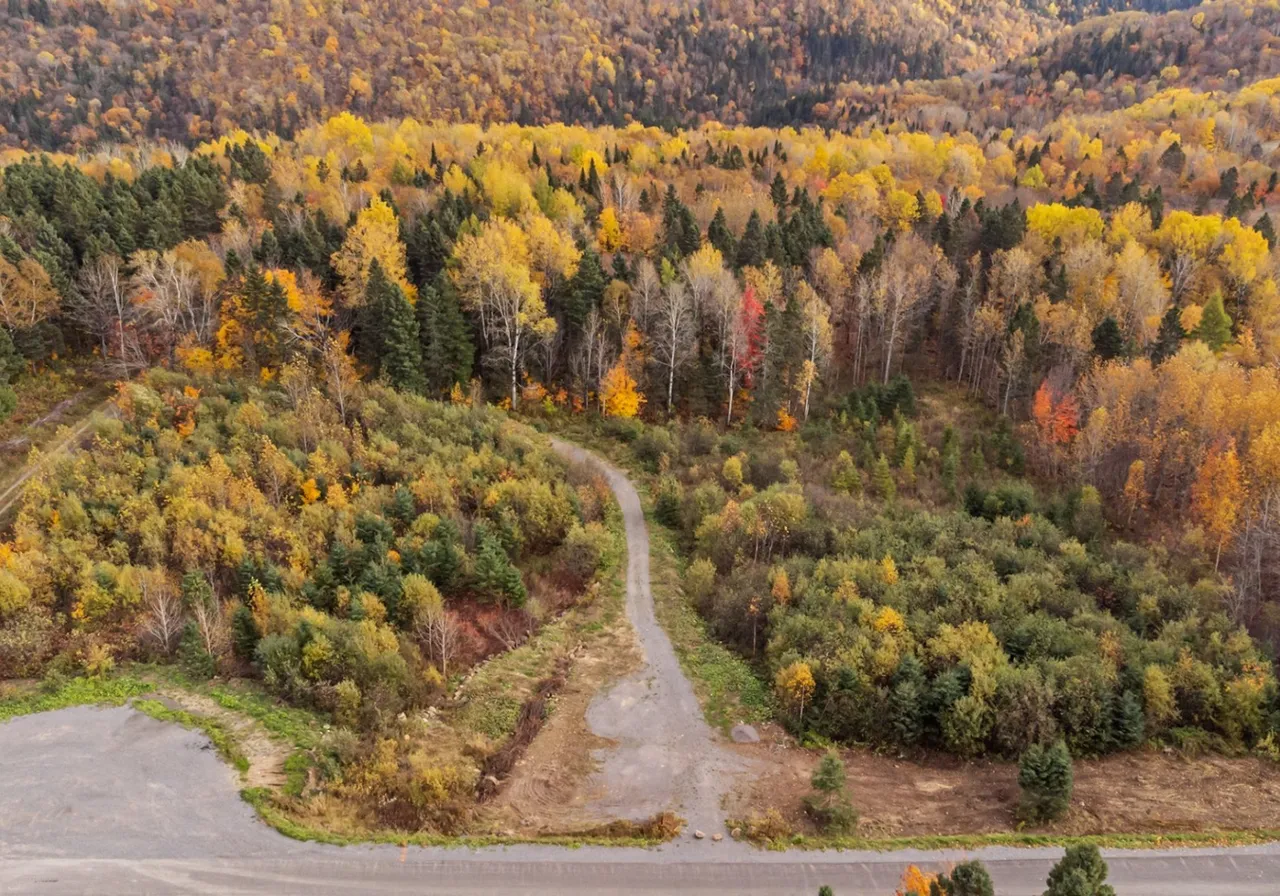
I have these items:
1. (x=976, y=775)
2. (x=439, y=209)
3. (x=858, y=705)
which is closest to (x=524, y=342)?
(x=439, y=209)

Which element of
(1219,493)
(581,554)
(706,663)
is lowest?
(706,663)

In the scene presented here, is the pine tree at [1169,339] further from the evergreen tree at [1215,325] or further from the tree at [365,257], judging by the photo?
the tree at [365,257]

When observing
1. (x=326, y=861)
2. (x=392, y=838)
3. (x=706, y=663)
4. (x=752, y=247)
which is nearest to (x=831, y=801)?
(x=706, y=663)

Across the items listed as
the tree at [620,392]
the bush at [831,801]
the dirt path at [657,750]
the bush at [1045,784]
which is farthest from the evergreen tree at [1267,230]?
the bush at [831,801]

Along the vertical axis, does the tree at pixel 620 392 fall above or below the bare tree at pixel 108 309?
below

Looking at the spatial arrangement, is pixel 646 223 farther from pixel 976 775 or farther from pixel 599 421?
pixel 976 775

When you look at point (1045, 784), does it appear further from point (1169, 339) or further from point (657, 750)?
point (1169, 339)
